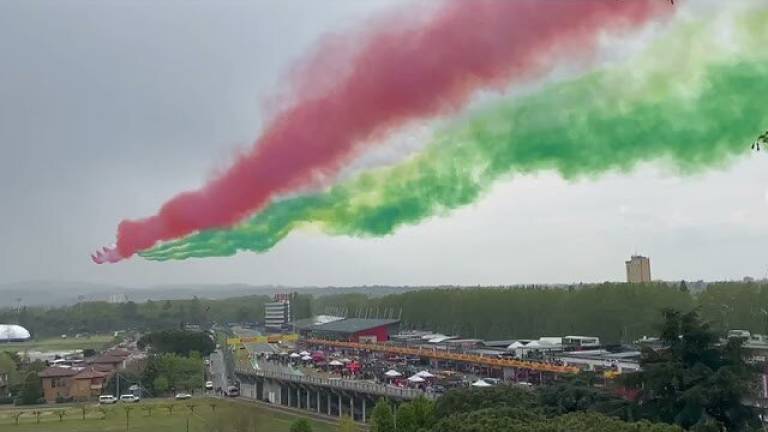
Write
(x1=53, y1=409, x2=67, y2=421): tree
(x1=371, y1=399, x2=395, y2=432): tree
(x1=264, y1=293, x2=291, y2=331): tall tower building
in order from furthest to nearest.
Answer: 1. (x1=264, y1=293, x2=291, y2=331): tall tower building
2. (x1=53, y1=409, x2=67, y2=421): tree
3. (x1=371, y1=399, x2=395, y2=432): tree

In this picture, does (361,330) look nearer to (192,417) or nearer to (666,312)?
(192,417)

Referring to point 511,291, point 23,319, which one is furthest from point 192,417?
point 23,319

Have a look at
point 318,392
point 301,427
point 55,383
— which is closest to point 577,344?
point 318,392

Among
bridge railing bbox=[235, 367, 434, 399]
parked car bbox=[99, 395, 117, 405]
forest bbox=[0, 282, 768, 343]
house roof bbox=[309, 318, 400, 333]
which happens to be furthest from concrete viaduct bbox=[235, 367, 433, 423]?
house roof bbox=[309, 318, 400, 333]

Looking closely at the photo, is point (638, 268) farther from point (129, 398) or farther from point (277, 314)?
point (129, 398)

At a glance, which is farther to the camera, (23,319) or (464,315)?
(23,319)

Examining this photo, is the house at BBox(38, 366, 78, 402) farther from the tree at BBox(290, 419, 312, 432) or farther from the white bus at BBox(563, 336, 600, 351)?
the white bus at BBox(563, 336, 600, 351)

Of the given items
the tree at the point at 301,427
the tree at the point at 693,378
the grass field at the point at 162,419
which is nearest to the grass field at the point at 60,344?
the grass field at the point at 162,419
